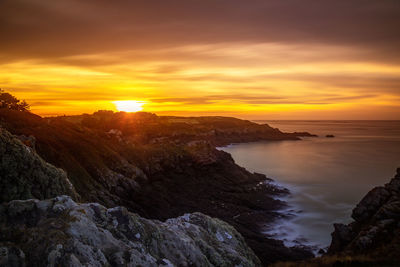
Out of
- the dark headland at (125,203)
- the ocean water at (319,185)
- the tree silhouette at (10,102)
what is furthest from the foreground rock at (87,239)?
the tree silhouette at (10,102)

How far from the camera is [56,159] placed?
130 ft

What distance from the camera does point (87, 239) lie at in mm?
8539

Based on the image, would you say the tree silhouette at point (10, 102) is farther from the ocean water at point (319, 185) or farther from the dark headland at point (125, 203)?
the ocean water at point (319, 185)

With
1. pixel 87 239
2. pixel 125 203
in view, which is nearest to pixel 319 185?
pixel 125 203

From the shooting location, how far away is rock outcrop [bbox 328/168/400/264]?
18.7m

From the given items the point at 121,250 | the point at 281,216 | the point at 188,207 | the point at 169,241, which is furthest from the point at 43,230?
the point at 281,216

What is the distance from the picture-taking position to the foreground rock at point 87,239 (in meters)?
7.80

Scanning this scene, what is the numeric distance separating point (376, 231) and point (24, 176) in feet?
72.0

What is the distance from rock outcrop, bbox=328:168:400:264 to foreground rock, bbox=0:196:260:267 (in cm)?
1153

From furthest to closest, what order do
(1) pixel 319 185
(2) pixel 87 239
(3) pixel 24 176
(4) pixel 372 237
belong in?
1. (1) pixel 319 185
2. (4) pixel 372 237
3. (3) pixel 24 176
4. (2) pixel 87 239

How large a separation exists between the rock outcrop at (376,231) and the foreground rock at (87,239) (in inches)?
454

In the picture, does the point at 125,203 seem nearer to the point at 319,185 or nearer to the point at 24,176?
the point at 24,176

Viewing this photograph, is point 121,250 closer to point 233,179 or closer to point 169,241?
point 169,241

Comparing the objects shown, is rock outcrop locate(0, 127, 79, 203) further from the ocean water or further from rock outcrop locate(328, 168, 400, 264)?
the ocean water
